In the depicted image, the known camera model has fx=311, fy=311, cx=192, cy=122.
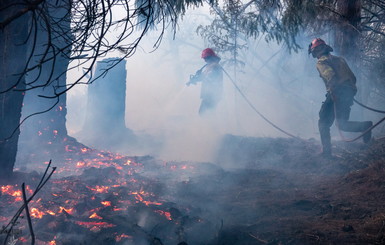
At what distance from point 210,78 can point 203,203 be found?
218 inches

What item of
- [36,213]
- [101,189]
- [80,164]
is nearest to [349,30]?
[101,189]

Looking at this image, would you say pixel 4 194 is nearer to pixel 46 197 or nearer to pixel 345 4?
pixel 46 197

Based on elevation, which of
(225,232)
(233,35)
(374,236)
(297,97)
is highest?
(233,35)

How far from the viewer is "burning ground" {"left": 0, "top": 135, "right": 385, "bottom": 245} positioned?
3.21m

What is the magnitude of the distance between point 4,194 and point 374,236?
4.33 m

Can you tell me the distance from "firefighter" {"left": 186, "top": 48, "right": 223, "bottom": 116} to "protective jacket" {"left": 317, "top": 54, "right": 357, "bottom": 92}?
3.75m

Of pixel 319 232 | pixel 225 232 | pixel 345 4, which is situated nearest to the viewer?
pixel 319 232

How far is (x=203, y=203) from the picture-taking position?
187 inches

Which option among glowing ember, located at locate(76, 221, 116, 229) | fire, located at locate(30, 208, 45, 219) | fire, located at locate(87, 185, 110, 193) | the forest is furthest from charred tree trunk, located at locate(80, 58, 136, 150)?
glowing ember, located at locate(76, 221, 116, 229)

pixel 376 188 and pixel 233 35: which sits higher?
pixel 233 35

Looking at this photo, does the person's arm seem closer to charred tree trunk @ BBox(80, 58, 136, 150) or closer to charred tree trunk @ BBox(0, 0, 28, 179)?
charred tree trunk @ BBox(0, 0, 28, 179)

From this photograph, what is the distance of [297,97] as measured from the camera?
18.2 metres

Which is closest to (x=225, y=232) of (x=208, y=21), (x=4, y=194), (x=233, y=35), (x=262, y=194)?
(x=262, y=194)

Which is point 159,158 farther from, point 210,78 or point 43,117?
point 43,117
